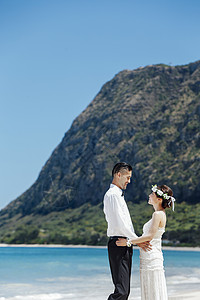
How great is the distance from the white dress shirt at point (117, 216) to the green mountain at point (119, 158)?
7675cm

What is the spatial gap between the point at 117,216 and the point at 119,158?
384ft

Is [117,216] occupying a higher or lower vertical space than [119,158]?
lower

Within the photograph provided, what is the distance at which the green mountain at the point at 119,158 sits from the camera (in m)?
102

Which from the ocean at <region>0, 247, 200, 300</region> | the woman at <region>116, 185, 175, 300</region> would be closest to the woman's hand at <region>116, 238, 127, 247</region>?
the woman at <region>116, 185, 175, 300</region>

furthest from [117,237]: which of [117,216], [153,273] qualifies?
[153,273]

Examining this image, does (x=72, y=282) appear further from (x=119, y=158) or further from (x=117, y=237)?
(x=119, y=158)

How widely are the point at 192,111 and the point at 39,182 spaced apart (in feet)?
185

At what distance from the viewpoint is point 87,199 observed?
11975cm

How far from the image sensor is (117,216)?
5.47 metres

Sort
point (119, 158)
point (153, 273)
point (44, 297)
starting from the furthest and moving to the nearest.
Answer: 1. point (119, 158)
2. point (44, 297)
3. point (153, 273)

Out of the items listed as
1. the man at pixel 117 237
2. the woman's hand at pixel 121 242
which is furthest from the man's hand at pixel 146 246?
the woman's hand at pixel 121 242

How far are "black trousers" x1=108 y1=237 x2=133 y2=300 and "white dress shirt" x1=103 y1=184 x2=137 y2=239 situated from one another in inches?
4.9

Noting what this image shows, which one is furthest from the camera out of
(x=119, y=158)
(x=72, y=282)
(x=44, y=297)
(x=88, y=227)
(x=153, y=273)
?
(x=119, y=158)

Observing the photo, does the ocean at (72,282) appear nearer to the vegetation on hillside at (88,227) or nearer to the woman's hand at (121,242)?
the woman's hand at (121,242)
